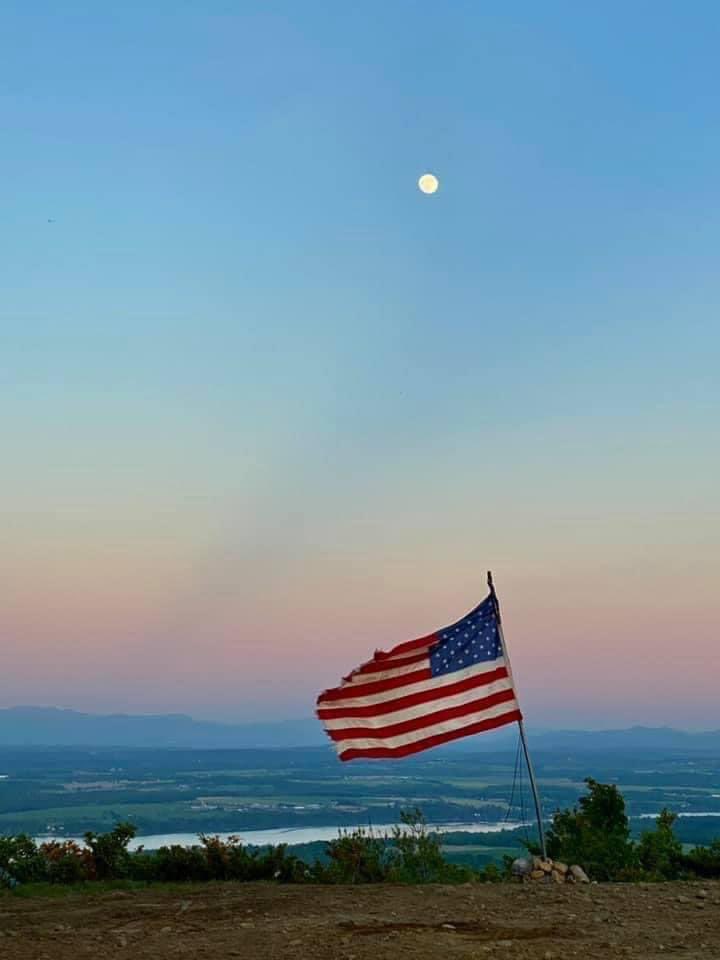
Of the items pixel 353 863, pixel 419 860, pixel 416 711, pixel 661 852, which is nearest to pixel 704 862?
pixel 661 852

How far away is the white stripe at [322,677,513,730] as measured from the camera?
19.8 m

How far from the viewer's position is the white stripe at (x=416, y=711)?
1980 centimetres

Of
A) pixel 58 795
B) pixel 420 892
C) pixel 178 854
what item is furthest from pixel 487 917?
pixel 58 795

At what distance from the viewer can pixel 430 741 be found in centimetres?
1969

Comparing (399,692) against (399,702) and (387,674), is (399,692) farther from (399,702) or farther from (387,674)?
(387,674)

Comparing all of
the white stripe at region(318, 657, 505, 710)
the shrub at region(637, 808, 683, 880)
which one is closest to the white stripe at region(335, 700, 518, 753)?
the white stripe at region(318, 657, 505, 710)

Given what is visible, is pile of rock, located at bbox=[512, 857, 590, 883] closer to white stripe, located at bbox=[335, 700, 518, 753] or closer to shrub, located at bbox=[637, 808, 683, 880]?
white stripe, located at bbox=[335, 700, 518, 753]

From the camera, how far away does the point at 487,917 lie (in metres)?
15.9

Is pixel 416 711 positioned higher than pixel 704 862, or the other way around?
pixel 416 711

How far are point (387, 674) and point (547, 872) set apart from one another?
205 inches

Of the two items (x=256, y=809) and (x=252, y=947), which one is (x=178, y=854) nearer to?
(x=252, y=947)

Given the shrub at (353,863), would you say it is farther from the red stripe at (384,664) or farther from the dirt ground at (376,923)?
the red stripe at (384,664)

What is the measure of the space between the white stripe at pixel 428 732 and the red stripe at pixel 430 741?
0.15 feet

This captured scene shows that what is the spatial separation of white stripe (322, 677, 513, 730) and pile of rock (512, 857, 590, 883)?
3471 mm
